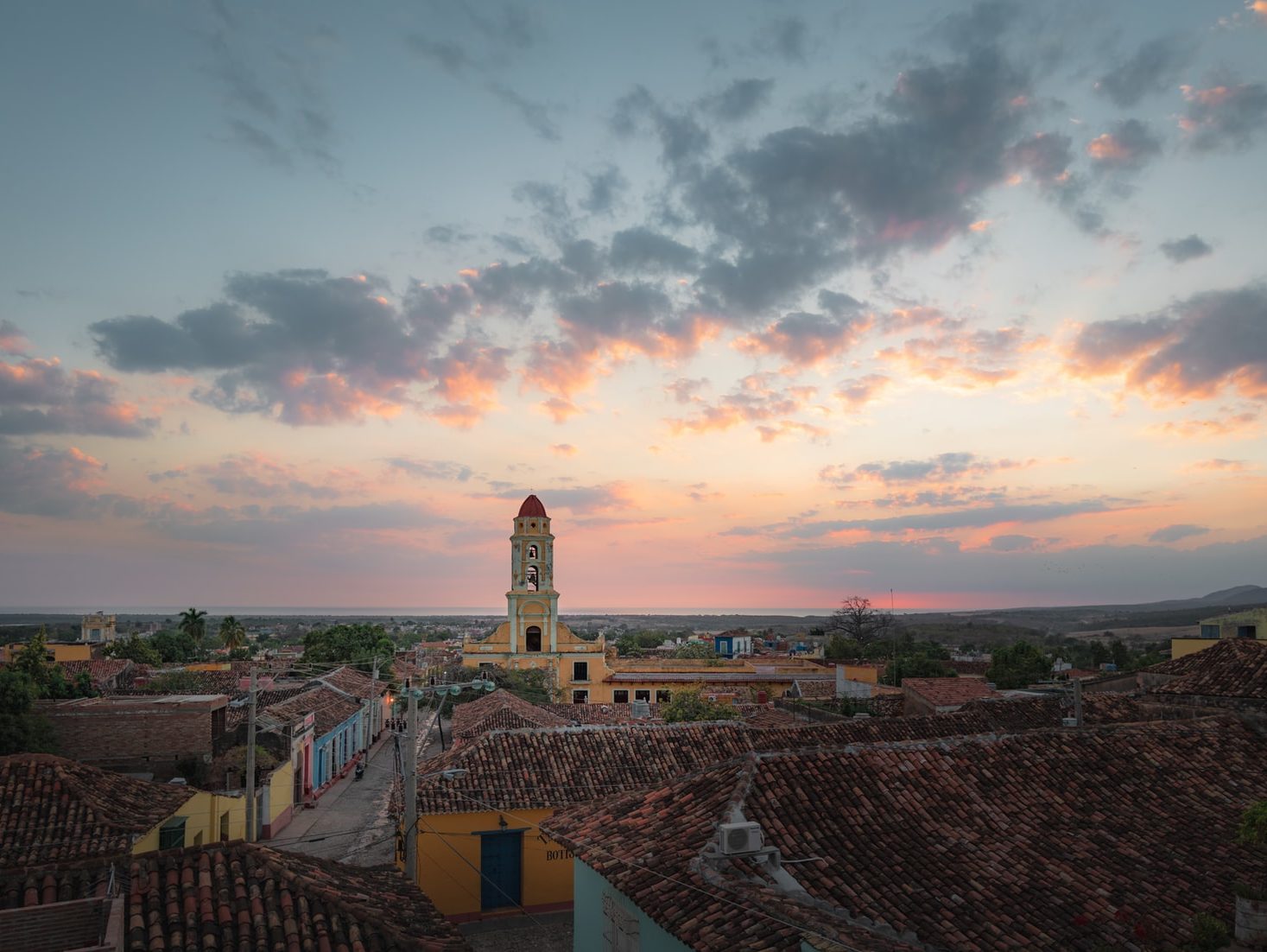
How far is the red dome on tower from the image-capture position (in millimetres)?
54844

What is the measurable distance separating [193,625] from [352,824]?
5718cm

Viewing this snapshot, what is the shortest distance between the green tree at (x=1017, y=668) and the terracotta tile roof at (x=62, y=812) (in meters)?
42.2

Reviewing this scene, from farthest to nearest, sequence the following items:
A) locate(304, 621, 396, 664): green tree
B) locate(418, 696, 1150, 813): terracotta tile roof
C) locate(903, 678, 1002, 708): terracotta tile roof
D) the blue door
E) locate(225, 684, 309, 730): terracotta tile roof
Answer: locate(304, 621, 396, 664): green tree → locate(903, 678, 1002, 708): terracotta tile roof → locate(225, 684, 309, 730): terracotta tile roof → locate(418, 696, 1150, 813): terracotta tile roof → the blue door

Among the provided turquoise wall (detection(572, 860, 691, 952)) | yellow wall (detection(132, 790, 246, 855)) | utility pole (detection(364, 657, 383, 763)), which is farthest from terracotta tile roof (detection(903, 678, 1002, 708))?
utility pole (detection(364, 657, 383, 763))

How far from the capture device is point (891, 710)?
3303 centimetres

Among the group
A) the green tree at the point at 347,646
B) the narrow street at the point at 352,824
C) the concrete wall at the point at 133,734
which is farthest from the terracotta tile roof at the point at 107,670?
the concrete wall at the point at 133,734

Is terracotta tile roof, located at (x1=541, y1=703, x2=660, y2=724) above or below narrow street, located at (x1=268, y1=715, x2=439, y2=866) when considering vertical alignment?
above

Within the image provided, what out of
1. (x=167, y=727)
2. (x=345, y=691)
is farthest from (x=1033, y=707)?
(x=345, y=691)

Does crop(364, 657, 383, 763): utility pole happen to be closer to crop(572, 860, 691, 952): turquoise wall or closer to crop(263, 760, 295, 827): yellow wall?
crop(263, 760, 295, 827): yellow wall

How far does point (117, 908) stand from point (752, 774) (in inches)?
275

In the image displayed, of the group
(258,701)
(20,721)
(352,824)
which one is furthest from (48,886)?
(258,701)

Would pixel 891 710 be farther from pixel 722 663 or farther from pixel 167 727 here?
pixel 167 727

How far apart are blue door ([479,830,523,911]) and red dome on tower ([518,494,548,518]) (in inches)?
1500

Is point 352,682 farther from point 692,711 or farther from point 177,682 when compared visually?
point 692,711
